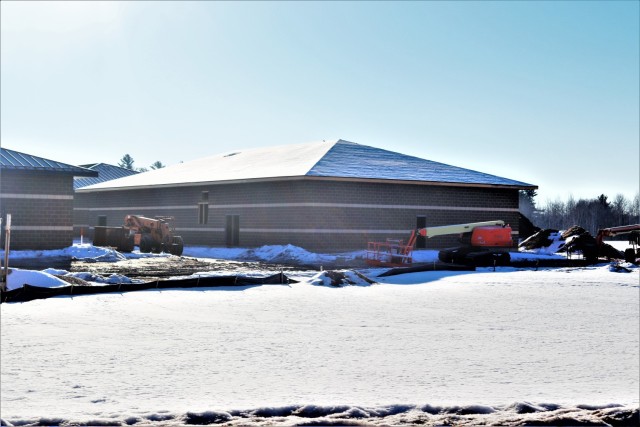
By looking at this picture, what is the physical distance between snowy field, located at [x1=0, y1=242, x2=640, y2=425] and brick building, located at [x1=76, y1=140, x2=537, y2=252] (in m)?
18.2

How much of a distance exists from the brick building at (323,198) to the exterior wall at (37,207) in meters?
9.18

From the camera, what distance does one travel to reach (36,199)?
97.6 feet

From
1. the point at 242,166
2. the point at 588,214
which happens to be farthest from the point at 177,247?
the point at 588,214

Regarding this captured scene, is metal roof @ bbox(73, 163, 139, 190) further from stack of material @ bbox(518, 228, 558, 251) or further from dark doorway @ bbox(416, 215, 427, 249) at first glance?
stack of material @ bbox(518, 228, 558, 251)

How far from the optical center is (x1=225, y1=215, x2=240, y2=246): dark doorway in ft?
123

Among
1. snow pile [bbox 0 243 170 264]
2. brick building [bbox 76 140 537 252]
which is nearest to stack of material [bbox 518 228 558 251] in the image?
brick building [bbox 76 140 537 252]

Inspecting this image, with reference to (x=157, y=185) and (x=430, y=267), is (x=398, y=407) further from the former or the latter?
(x=157, y=185)

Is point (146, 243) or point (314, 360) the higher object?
point (146, 243)

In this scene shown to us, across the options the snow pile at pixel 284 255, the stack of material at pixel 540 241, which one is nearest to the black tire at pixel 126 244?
the snow pile at pixel 284 255

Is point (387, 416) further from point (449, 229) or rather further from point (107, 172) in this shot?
point (107, 172)

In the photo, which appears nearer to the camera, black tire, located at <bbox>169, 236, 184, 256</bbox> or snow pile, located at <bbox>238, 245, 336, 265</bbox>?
snow pile, located at <bbox>238, 245, 336, 265</bbox>

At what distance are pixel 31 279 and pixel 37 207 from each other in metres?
15.3

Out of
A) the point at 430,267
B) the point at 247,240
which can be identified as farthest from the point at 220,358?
the point at 247,240

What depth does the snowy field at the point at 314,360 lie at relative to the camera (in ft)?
23.0
